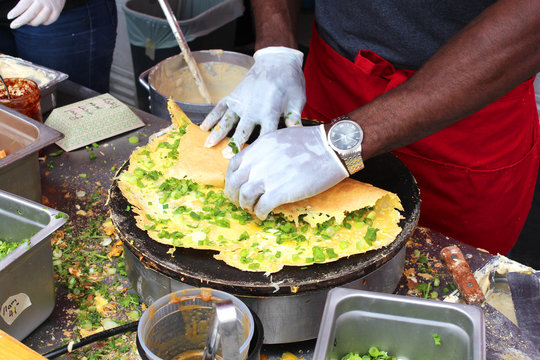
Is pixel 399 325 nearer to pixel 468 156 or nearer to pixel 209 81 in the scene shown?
pixel 468 156

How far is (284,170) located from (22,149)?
0.96 meters

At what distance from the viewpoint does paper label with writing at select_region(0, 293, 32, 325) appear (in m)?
1.42

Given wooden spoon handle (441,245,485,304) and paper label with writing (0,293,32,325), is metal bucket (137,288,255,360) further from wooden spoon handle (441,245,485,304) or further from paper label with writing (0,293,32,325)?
wooden spoon handle (441,245,485,304)

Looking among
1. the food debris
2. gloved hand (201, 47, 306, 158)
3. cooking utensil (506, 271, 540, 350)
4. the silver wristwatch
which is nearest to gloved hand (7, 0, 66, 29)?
gloved hand (201, 47, 306, 158)

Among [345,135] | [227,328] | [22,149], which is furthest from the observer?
[22,149]

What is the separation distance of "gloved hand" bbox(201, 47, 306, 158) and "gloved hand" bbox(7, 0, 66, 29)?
3.79 ft

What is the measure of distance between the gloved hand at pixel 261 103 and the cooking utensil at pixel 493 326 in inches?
30.3

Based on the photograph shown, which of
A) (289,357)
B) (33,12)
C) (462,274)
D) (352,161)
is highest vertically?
(33,12)

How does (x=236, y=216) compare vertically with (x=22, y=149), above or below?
below

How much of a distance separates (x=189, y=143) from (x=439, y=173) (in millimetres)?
1079

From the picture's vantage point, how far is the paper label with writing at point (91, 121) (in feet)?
8.20

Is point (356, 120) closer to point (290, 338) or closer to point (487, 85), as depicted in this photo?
point (487, 85)

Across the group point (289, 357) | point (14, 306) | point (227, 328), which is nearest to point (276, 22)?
point (289, 357)

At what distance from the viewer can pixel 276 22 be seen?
95.0 inches
